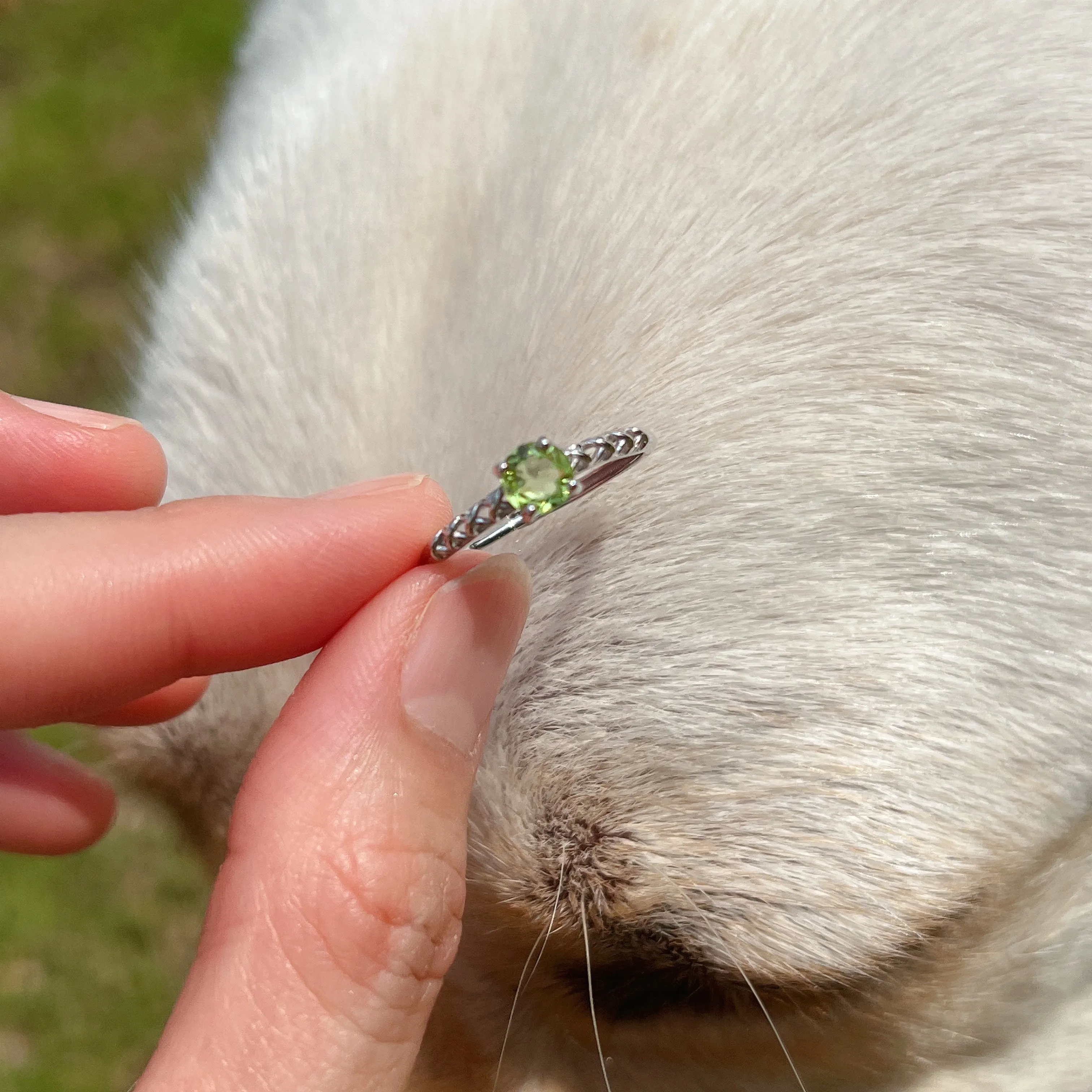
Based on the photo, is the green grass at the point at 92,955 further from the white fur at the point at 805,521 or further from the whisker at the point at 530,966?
the white fur at the point at 805,521

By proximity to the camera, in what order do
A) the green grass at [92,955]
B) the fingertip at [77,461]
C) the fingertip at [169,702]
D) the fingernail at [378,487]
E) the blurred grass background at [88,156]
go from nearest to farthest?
the fingernail at [378,487] < the fingertip at [77,461] < the fingertip at [169,702] < the green grass at [92,955] < the blurred grass background at [88,156]

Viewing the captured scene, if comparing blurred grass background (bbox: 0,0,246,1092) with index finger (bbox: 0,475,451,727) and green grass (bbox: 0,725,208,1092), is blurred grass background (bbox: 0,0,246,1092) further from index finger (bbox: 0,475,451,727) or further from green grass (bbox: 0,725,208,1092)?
index finger (bbox: 0,475,451,727)

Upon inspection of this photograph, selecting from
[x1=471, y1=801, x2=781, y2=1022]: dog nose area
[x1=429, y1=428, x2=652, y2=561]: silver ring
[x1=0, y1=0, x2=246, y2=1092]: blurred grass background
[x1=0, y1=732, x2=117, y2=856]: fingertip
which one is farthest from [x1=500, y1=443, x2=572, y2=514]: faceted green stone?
[x1=0, y1=0, x2=246, y2=1092]: blurred grass background

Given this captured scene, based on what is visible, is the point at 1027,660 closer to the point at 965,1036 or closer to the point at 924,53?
the point at 965,1036

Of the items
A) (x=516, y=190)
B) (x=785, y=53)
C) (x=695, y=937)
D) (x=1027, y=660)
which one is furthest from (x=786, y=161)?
(x=695, y=937)

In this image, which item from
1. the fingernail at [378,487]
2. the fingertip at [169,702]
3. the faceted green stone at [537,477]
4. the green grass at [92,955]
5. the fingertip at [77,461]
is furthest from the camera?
the green grass at [92,955]

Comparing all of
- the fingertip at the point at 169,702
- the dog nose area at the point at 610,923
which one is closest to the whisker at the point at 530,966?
the dog nose area at the point at 610,923
